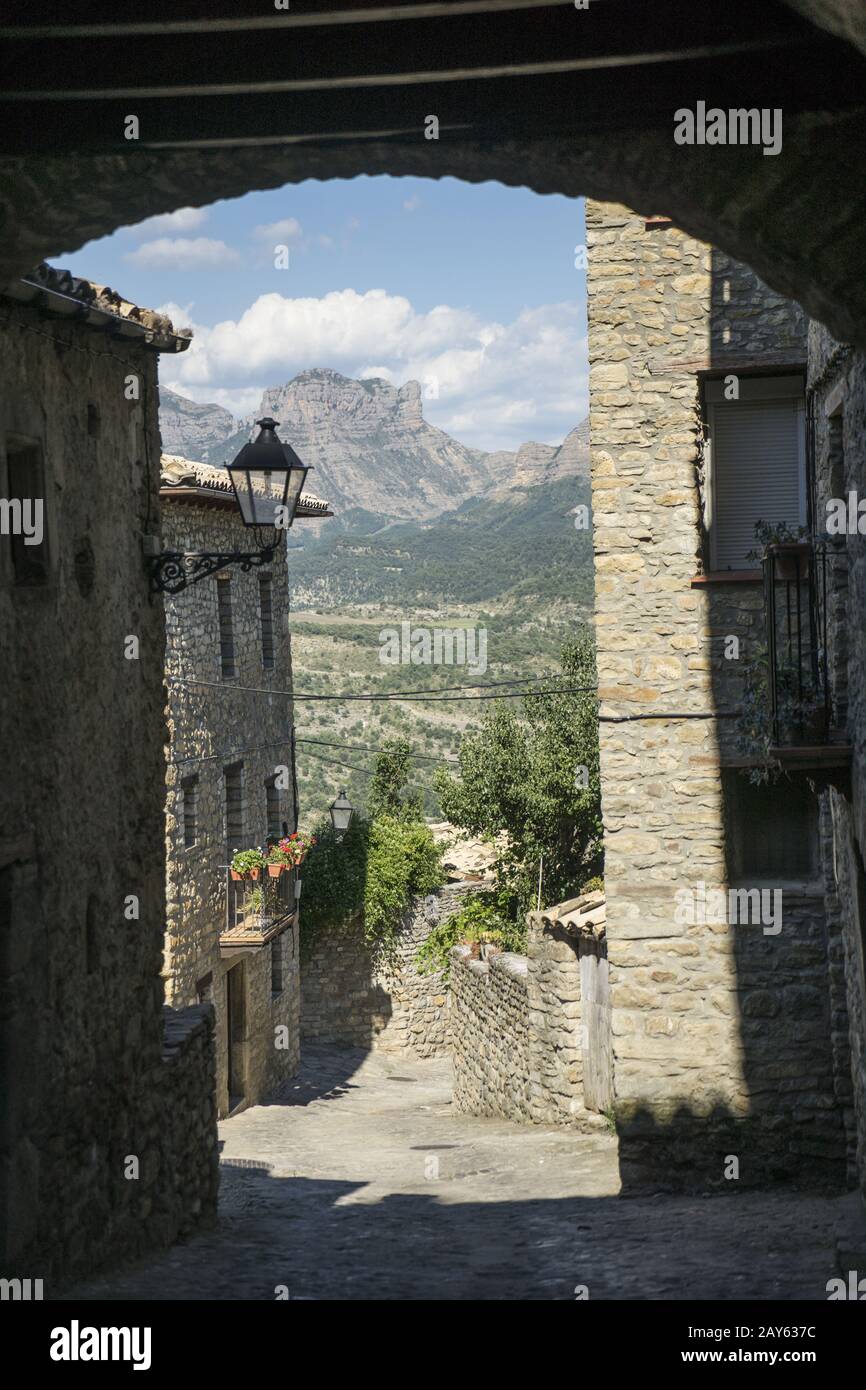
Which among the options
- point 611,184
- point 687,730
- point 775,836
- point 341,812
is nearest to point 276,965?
point 341,812

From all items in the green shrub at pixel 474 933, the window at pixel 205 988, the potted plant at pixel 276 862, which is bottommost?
the green shrub at pixel 474 933

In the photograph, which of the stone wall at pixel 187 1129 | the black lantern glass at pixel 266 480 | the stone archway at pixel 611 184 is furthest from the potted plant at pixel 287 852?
the stone archway at pixel 611 184

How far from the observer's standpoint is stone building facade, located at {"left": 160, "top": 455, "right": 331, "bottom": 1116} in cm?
1531

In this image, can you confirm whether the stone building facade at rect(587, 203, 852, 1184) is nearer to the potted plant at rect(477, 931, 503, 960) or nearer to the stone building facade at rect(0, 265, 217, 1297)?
the stone building facade at rect(0, 265, 217, 1297)

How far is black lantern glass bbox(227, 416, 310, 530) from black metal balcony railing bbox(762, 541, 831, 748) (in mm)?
2721

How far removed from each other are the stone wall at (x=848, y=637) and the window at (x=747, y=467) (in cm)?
70

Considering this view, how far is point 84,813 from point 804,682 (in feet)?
13.4

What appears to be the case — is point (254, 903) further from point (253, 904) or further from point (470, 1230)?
point (470, 1230)

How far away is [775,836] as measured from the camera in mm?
10281

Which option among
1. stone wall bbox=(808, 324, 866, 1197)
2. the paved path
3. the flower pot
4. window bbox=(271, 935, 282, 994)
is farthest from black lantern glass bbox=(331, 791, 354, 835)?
the flower pot

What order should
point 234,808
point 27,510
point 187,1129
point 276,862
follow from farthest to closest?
1. point 234,808
2. point 276,862
3. point 187,1129
4. point 27,510

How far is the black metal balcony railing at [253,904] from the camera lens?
56.4 ft

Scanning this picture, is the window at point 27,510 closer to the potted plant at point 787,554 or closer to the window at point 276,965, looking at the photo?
the potted plant at point 787,554

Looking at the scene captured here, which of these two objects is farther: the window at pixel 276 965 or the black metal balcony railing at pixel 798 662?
the window at pixel 276 965
